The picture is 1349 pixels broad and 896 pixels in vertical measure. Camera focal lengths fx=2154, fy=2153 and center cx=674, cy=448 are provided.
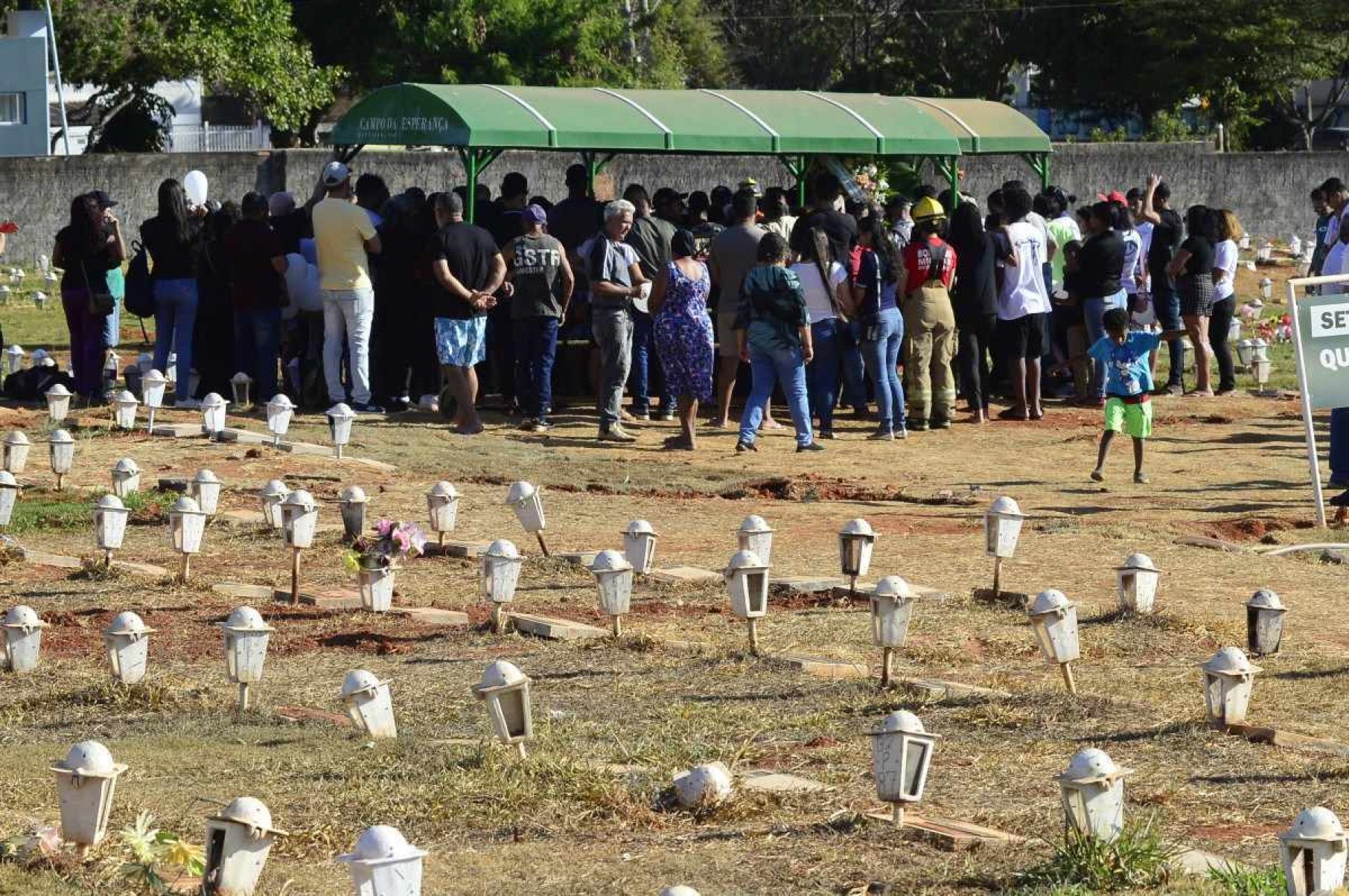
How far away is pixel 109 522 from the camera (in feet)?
31.4

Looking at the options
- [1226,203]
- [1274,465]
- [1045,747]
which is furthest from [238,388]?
[1226,203]

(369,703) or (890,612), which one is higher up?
(890,612)

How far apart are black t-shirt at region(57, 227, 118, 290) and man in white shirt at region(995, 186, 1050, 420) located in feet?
22.1

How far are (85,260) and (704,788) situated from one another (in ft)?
36.8

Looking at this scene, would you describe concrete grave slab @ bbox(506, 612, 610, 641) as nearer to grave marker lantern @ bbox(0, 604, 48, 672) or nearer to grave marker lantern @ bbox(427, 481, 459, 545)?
grave marker lantern @ bbox(427, 481, 459, 545)

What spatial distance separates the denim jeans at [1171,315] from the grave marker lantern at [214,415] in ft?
27.1

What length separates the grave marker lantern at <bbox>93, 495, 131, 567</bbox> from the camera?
9.48m

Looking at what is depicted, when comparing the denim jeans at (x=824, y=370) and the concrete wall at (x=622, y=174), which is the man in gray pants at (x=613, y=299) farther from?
the concrete wall at (x=622, y=174)

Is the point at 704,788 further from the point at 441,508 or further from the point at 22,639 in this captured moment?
the point at 441,508

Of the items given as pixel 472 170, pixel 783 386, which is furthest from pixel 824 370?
pixel 472 170

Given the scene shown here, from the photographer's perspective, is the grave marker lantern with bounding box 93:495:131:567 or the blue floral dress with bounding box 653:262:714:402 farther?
the blue floral dress with bounding box 653:262:714:402

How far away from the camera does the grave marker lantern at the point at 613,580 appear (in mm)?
8086

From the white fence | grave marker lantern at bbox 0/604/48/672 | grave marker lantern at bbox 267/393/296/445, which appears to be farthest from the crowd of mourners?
the white fence

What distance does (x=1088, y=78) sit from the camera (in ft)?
184
